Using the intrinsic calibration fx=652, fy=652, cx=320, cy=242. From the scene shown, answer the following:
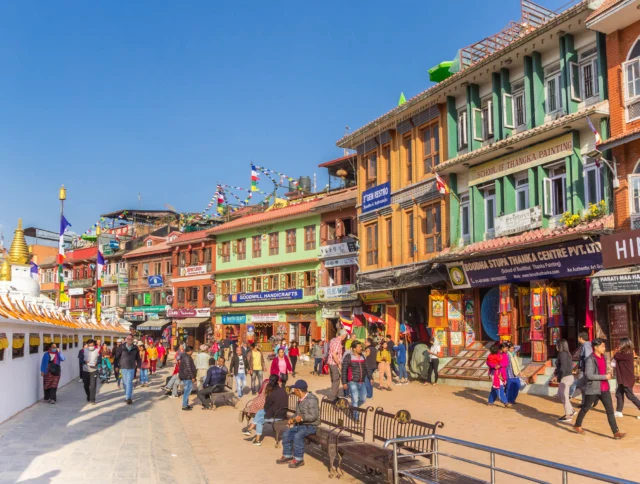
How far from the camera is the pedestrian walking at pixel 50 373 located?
57.2 feet

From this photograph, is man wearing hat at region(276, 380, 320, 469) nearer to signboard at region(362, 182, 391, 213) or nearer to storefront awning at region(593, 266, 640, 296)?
storefront awning at region(593, 266, 640, 296)

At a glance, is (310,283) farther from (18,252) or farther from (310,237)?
(18,252)

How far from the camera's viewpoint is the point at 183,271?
175 feet

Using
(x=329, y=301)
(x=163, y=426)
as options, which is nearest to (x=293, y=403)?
(x=163, y=426)

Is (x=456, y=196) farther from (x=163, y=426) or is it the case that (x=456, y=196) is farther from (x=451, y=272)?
(x=163, y=426)

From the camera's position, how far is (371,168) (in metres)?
30.3

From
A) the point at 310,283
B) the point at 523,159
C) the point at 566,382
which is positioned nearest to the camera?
the point at 566,382

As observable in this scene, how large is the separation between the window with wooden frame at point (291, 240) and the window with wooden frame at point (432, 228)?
1764cm

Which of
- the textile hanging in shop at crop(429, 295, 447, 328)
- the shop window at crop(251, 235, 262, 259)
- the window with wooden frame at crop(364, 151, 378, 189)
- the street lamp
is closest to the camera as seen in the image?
the street lamp

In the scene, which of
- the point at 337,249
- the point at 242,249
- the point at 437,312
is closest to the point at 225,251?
the point at 242,249

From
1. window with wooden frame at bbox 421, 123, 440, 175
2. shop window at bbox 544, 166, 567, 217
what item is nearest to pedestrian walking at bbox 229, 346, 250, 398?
shop window at bbox 544, 166, 567, 217

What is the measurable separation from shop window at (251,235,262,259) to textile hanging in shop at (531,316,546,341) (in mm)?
28585

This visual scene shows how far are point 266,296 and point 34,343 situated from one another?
26931 mm

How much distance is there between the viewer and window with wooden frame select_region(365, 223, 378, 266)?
29.6 m
